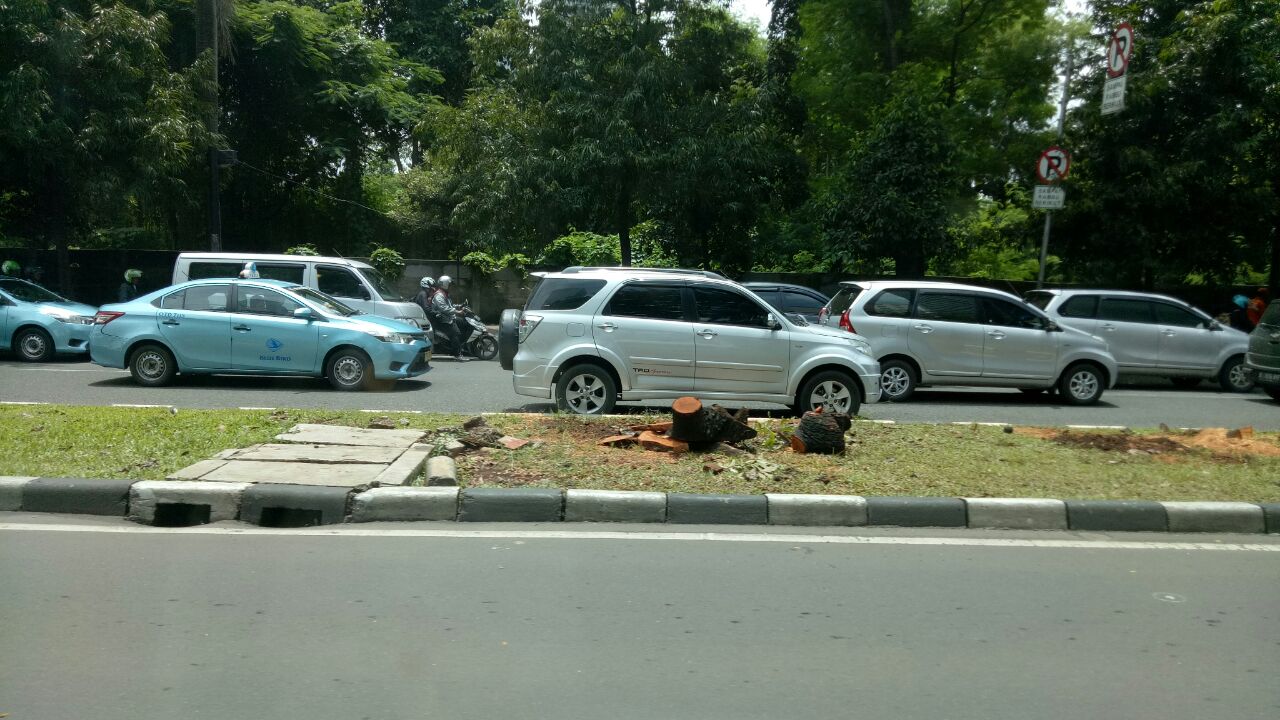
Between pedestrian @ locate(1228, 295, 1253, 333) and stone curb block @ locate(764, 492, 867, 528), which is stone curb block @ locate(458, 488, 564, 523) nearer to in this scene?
stone curb block @ locate(764, 492, 867, 528)

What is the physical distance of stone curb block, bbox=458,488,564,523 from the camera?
667 cm

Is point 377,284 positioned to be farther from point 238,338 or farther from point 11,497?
point 11,497

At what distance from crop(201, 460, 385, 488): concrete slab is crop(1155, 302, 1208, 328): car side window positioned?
45.6 ft

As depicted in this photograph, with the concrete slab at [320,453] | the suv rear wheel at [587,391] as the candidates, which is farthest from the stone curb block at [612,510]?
the suv rear wheel at [587,391]

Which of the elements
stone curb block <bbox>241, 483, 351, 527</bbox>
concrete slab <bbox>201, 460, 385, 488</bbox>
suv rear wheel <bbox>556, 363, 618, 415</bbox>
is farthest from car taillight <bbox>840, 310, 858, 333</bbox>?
stone curb block <bbox>241, 483, 351, 527</bbox>

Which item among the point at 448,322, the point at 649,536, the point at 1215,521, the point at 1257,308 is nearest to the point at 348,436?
the point at 649,536

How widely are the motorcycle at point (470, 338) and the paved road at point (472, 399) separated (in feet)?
8.98

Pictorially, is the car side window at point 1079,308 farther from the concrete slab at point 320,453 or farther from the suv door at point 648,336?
the concrete slab at point 320,453

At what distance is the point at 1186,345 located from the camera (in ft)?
52.9

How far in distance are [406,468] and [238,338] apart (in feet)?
22.0

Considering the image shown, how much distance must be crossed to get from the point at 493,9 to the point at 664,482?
2995 cm

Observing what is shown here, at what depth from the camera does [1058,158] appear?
1759cm

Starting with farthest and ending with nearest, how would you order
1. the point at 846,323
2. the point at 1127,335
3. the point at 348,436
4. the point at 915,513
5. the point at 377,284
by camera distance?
the point at 377,284
the point at 1127,335
the point at 846,323
the point at 348,436
the point at 915,513

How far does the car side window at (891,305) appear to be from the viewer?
13.6m
